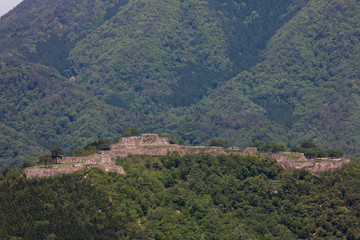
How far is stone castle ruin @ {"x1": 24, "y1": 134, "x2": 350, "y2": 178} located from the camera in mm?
126062

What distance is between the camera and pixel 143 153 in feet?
462

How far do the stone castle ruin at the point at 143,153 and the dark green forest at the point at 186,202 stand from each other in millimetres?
1838

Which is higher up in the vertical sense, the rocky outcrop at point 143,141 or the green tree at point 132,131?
the rocky outcrop at point 143,141

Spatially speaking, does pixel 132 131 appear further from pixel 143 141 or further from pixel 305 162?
pixel 305 162

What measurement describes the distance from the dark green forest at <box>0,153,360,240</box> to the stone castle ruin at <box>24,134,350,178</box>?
6.03ft

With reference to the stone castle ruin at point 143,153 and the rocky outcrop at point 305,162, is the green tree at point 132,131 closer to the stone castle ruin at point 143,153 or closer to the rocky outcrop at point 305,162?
the stone castle ruin at point 143,153

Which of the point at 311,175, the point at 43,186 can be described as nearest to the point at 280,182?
the point at 311,175

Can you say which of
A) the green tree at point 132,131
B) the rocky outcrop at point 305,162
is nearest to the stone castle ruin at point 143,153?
the rocky outcrop at point 305,162

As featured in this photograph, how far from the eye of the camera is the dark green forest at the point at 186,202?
114 metres

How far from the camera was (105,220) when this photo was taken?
11469 centimetres

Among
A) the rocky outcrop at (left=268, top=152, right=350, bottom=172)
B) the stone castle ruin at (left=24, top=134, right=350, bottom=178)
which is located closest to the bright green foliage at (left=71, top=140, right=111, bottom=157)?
the stone castle ruin at (left=24, top=134, right=350, bottom=178)

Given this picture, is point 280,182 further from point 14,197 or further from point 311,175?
point 14,197

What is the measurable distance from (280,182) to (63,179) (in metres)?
32.7

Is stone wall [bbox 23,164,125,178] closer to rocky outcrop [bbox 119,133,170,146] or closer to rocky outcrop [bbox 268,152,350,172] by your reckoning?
rocky outcrop [bbox 119,133,170,146]
